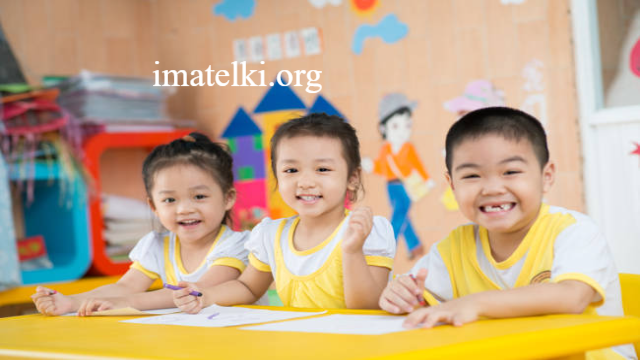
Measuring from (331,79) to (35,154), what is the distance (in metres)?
1.18

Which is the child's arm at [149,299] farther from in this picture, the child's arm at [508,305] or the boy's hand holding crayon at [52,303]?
the child's arm at [508,305]

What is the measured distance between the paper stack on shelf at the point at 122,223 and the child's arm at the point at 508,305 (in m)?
2.29

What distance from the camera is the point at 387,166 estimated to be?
291 centimetres

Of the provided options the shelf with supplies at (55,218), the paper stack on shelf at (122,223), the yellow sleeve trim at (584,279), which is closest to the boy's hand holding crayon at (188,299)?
the yellow sleeve trim at (584,279)

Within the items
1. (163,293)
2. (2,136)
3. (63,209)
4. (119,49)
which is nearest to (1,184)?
(2,136)

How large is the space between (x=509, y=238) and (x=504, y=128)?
7.0 inches

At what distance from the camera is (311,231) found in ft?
4.97

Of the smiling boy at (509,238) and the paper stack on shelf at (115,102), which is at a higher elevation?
the paper stack on shelf at (115,102)

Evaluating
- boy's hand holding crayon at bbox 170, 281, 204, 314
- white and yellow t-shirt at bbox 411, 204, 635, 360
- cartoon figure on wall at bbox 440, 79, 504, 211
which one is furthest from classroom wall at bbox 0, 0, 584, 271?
boy's hand holding crayon at bbox 170, 281, 204, 314

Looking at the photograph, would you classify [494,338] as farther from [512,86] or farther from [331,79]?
[331,79]

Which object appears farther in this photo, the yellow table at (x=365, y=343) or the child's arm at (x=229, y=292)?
the child's arm at (x=229, y=292)

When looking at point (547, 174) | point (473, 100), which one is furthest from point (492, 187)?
point (473, 100)

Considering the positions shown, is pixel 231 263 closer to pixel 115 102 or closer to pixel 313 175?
pixel 313 175

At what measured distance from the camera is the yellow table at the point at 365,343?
2.33 ft
